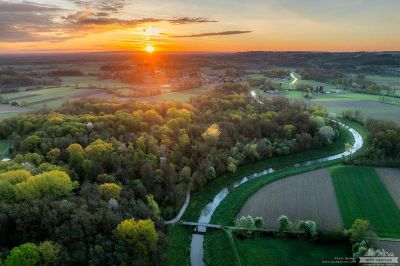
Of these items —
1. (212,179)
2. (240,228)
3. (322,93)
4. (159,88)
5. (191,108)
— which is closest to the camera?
(240,228)

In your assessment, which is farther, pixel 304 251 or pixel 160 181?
pixel 160 181

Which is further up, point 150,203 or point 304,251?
point 150,203

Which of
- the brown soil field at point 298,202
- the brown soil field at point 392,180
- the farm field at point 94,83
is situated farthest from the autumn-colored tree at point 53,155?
the farm field at point 94,83

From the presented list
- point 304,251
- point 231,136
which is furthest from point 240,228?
point 231,136

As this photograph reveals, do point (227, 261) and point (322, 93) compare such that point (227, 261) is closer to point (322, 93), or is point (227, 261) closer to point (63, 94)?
point (63, 94)

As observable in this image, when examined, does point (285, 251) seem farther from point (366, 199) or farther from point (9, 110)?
point (9, 110)

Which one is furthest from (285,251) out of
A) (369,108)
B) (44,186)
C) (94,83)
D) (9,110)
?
(94,83)

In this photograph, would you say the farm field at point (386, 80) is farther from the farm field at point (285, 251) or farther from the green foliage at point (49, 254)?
the green foliage at point (49, 254)
